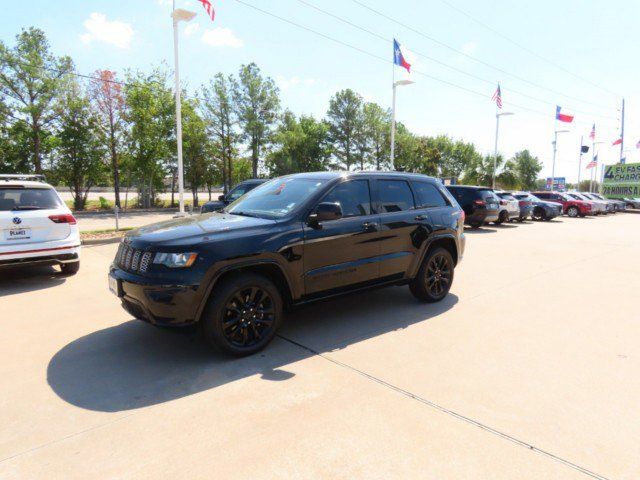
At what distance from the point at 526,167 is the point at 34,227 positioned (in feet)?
254

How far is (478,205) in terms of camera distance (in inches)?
631

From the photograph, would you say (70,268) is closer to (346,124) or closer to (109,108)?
(109,108)

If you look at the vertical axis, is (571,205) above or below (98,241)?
above

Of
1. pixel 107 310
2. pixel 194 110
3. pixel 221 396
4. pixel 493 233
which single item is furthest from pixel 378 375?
pixel 194 110

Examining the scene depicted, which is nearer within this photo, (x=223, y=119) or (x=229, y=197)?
(x=229, y=197)

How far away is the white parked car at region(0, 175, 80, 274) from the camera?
6277mm

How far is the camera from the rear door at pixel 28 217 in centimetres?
627

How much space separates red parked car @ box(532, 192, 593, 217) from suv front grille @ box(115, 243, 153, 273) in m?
26.9

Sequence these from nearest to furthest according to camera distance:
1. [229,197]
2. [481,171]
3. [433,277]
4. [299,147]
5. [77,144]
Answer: [433,277] → [229,197] → [77,144] → [299,147] → [481,171]

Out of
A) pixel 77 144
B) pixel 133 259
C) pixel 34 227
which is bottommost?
pixel 133 259

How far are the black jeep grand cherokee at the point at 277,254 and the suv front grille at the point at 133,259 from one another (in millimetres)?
10

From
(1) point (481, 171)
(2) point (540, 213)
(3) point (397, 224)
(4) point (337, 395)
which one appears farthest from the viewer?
(1) point (481, 171)

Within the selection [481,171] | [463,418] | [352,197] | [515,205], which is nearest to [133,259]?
[352,197]

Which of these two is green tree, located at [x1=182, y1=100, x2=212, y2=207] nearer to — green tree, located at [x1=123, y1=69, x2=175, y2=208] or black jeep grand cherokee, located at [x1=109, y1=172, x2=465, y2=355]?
green tree, located at [x1=123, y1=69, x2=175, y2=208]
